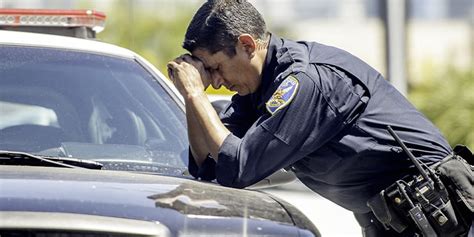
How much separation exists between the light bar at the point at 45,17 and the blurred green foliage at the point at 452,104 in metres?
9.39

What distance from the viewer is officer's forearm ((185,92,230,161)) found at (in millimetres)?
3439

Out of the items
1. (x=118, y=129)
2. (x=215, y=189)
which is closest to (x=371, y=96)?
(x=215, y=189)

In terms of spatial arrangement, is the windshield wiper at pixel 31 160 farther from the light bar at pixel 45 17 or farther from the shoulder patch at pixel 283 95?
the light bar at pixel 45 17

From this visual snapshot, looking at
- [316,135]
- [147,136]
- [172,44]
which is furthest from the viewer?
[172,44]

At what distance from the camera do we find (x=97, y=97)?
4.19 metres

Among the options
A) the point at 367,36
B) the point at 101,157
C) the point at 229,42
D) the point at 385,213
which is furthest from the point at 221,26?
the point at 367,36

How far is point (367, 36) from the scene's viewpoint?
109 feet

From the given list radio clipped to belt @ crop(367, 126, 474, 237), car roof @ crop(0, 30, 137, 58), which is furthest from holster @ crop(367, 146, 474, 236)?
car roof @ crop(0, 30, 137, 58)

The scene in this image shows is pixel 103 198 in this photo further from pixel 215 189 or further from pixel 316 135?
pixel 316 135

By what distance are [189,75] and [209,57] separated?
86mm

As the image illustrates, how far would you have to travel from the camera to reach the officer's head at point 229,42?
138 inches

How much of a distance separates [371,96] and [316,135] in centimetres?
29

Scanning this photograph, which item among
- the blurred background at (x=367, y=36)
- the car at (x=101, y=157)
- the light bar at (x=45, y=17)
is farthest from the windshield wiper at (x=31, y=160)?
the blurred background at (x=367, y=36)

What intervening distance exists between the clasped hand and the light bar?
1253 millimetres
